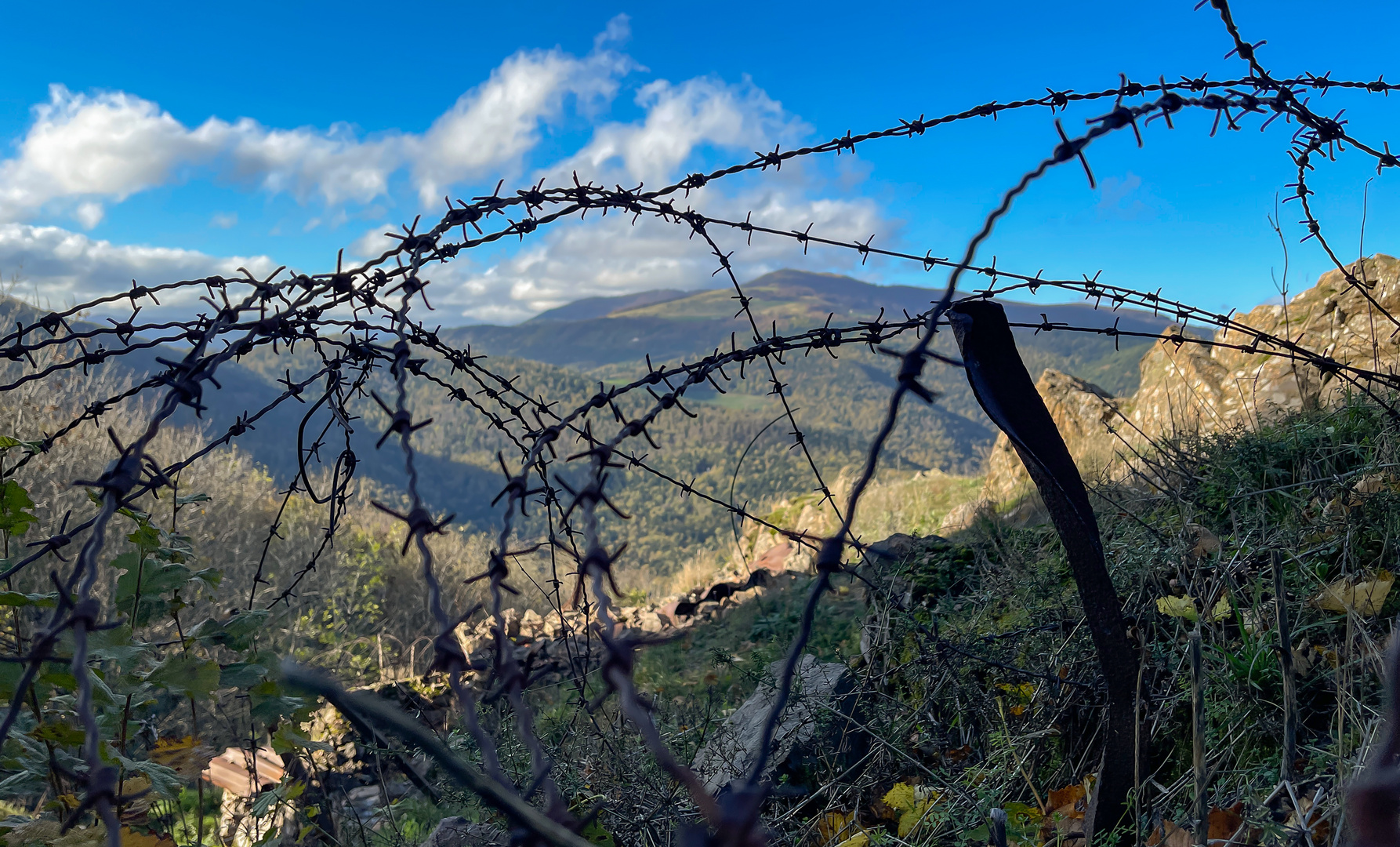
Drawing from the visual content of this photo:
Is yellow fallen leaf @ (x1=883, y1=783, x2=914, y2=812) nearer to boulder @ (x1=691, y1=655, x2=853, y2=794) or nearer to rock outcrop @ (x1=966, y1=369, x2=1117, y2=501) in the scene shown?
boulder @ (x1=691, y1=655, x2=853, y2=794)

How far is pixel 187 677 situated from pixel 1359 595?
2591 mm

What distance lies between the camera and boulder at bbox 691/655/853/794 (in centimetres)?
229

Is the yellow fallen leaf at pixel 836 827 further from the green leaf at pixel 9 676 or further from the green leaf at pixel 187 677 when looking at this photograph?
the green leaf at pixel 9 676

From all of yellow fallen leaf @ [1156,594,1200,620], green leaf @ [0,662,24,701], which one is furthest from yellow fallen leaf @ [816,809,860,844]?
green leaf @ [0,662,24,701]

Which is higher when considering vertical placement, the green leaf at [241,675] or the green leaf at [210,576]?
the green leaf at [210,576]

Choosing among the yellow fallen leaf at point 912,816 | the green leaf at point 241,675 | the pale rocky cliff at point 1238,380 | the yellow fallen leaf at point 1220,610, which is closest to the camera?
the green leaf at point 241,675

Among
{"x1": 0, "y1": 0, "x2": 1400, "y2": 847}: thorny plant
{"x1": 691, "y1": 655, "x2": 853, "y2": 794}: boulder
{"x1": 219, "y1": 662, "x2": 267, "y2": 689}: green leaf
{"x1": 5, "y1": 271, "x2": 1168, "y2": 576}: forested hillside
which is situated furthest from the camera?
{"x1": 5, "y1": 271, "x2": 1168, "y2": 576}: forested hillside

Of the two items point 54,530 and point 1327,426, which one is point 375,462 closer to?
point 54,530

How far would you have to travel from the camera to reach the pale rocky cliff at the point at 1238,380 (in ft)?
12.8

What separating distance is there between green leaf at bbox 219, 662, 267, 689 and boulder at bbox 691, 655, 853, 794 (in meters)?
1.19

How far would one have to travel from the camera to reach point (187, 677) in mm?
1396

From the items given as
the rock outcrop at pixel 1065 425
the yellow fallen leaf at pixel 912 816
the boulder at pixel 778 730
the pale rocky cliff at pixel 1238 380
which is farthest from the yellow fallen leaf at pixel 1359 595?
the rock outcrop at pixel 1065 425

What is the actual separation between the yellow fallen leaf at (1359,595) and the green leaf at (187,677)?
2.42m

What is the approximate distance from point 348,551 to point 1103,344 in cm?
11376
